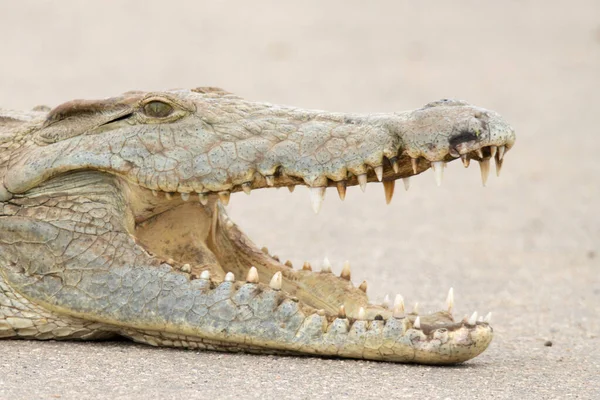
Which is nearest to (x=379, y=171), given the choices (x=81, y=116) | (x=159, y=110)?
(x=159, y=110)

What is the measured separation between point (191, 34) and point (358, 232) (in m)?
10.2

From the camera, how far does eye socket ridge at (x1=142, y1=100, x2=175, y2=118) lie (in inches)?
223

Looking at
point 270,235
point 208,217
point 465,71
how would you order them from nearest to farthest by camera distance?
point 208,217, point 270,235, point 465,71

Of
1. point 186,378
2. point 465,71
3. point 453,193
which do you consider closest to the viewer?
point 186,378

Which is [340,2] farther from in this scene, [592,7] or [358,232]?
[358,232]

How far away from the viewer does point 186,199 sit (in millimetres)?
5508

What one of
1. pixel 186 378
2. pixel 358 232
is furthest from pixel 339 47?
pixel 186 378

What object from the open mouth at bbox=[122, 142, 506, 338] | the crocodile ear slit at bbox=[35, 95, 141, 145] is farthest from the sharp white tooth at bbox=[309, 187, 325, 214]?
the crocodile ear slit at bbox=[35, 95, 141, 145]

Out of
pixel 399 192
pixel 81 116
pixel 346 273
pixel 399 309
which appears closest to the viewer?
pixel 399 309

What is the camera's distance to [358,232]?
10359 millimetres

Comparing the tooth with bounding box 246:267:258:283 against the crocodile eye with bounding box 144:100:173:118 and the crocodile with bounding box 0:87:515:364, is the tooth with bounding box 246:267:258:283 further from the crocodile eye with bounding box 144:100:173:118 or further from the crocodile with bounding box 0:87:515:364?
the crocodile eye with bounding box 144:100:173:118

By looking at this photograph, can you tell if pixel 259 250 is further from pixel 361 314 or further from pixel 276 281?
pixel 361 314

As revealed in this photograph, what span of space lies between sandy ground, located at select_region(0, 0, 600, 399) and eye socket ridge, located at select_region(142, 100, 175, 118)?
3.83 ft

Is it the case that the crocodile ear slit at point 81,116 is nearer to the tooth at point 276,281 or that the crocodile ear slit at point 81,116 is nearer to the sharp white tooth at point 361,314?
the tooth at point 276,281
